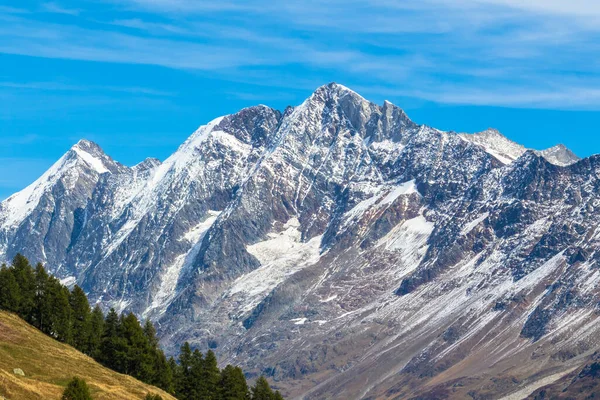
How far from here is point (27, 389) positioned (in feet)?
406

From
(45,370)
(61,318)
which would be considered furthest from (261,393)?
(45,370)

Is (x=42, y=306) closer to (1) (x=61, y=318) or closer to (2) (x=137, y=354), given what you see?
(1) (x=61, y=318)

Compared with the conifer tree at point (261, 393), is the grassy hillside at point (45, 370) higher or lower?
higher

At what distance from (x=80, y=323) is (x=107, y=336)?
4901mm

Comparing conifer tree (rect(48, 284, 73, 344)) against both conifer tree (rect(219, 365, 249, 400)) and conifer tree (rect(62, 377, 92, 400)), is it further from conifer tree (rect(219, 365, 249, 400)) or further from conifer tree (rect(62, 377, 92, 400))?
conifer tree (rect(62, 377, 92, 400))

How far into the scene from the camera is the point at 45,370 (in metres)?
140

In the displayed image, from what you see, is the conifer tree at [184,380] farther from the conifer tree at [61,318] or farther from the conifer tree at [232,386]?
the conifer tree at [61,318]

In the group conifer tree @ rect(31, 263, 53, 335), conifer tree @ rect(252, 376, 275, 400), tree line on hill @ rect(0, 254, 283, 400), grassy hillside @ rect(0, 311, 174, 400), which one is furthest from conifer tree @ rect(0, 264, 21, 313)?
conifer tree @ rect(252, 376, 275, 400)

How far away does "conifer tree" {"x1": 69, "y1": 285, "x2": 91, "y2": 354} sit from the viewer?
6693 inches

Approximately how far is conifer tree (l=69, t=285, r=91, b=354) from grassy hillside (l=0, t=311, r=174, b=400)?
928 cm

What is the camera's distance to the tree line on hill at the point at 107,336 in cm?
16438

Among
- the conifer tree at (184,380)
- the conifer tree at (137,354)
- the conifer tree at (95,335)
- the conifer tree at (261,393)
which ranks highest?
Result: the conifer tree at (95,335)

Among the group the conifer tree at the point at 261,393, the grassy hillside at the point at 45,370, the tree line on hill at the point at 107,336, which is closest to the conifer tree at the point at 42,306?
the tree line on hill at the point at 107,336

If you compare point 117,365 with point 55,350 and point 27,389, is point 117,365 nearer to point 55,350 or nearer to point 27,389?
point 55,350
